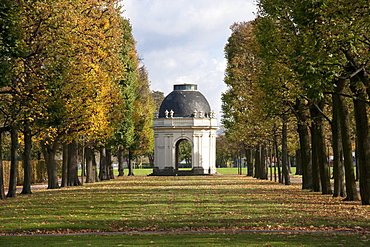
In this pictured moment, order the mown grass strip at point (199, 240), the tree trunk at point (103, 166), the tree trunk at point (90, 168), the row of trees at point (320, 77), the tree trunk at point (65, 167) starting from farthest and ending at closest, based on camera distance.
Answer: the tree trunk at point (103, 166) → the tree trunk at point (90, 168) → the tree trunk at point (65, 167) → the row of trees at point (320, 77) → the mown grass strip at point (199, 240)

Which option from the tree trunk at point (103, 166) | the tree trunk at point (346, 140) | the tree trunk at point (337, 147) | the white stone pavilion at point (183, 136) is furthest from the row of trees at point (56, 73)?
the white stone pavilion at point (183, 136)

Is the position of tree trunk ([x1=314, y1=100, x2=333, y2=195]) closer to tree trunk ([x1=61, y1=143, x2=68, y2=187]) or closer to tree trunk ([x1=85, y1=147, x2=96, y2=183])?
tree trunk ([x1=61, y1=143, x2=68, y2=187])

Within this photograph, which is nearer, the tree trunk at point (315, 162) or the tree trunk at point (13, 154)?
the tree trunk at point (13, 154)

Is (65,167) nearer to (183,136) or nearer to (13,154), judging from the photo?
(13,154)

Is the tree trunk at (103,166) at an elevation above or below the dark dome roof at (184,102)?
below

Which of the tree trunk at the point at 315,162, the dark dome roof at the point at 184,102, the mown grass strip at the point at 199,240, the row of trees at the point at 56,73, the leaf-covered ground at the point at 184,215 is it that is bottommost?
the mown grass strip at the point at 199,240

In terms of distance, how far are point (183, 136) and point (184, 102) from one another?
17.3ft

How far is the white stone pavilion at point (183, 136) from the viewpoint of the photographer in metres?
84.9

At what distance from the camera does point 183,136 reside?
8644 cm

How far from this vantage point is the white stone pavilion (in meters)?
84.9

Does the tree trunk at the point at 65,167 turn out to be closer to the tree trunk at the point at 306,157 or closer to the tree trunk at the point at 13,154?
the tree trunk at the point at 13,154

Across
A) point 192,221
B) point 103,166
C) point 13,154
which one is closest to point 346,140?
point 192,221

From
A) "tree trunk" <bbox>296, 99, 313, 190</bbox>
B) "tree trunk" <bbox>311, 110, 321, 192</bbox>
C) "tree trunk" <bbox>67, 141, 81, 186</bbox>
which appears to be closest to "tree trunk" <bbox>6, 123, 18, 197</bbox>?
"tree trunk" <bbox>67, 141, 81, 186</bbox>

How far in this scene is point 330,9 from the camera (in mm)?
18953
